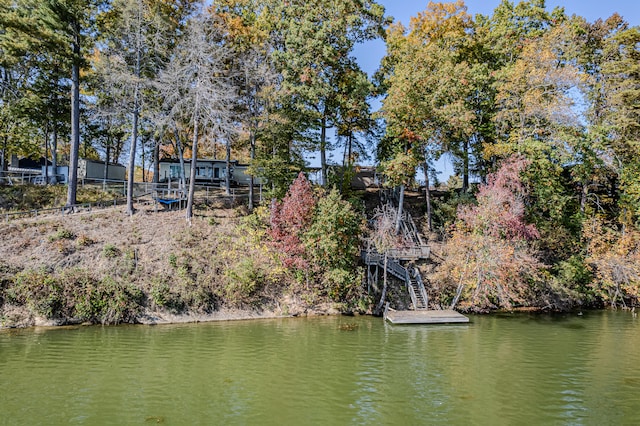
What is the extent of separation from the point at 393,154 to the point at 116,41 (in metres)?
22.8

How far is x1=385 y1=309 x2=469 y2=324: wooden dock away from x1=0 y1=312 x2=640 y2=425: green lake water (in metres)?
0.93

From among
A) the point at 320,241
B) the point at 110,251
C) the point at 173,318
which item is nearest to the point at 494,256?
the point at 320,241

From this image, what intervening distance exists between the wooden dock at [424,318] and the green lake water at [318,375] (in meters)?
0.93

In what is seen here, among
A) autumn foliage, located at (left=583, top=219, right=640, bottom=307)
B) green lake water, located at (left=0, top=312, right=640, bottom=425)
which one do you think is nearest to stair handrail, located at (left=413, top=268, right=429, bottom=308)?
green lake water, located at (left=0, top=312, right=640, bottom=425)

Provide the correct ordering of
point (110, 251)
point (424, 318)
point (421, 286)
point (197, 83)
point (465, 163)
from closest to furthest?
point (424, 318) → point (110, 251) → point (421, 286) → point (197, 83) → point (465, 163)

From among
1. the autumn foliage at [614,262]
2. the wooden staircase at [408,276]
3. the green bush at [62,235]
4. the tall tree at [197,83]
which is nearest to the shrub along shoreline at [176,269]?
the green bush at [62,235]

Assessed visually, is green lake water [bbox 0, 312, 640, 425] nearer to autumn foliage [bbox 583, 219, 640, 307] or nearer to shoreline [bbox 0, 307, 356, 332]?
shoreline [bbox 0, 307, 356, 332]

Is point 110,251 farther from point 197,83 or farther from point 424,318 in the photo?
point 424,318

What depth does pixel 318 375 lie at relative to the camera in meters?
13.4

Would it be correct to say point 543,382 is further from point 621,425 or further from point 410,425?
point 410,425

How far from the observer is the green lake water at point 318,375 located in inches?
409

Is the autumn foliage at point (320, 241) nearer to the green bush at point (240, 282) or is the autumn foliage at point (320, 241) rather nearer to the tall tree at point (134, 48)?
the green bush at point (240, 282)

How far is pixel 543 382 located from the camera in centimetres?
1300

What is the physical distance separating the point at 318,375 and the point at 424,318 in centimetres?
1034
